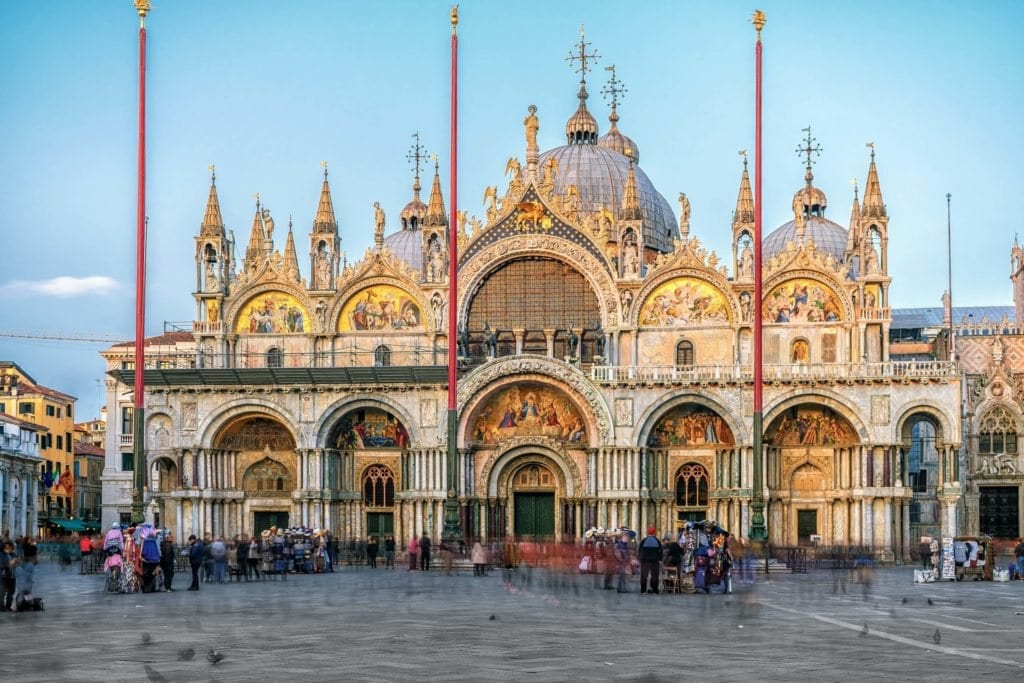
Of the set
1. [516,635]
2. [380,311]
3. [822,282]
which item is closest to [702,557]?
[516,635]

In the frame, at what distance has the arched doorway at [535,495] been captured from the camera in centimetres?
6750

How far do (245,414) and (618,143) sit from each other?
31.8 meters

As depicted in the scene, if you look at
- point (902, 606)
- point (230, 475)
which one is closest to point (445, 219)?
point (230, 475)

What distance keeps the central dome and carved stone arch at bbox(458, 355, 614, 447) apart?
1709 cm

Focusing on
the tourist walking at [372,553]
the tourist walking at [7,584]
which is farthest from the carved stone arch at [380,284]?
the tourist walking at [7,584]

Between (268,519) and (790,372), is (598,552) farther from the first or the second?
(268,519)

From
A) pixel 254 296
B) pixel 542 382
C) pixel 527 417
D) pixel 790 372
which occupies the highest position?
pixel 254 296

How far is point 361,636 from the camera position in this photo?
81.6 feet

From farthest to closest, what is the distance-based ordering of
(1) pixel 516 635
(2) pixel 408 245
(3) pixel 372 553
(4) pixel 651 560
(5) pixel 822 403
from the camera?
(2) pixel 408 245, (5) pixel 822 403, (3) pixel 372 553, (4) pixel 651 560, (1) pixel 516 635

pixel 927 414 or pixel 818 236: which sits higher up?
pixel 818 236

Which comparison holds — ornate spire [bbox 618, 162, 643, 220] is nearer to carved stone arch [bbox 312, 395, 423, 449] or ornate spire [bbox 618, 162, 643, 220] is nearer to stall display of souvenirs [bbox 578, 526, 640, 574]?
carved stone arch [bbox 312, 395, 423, 449]

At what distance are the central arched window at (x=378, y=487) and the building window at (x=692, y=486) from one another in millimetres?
12228

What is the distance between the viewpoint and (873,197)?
67625mm

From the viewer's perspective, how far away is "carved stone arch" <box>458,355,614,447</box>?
64.5 metres
